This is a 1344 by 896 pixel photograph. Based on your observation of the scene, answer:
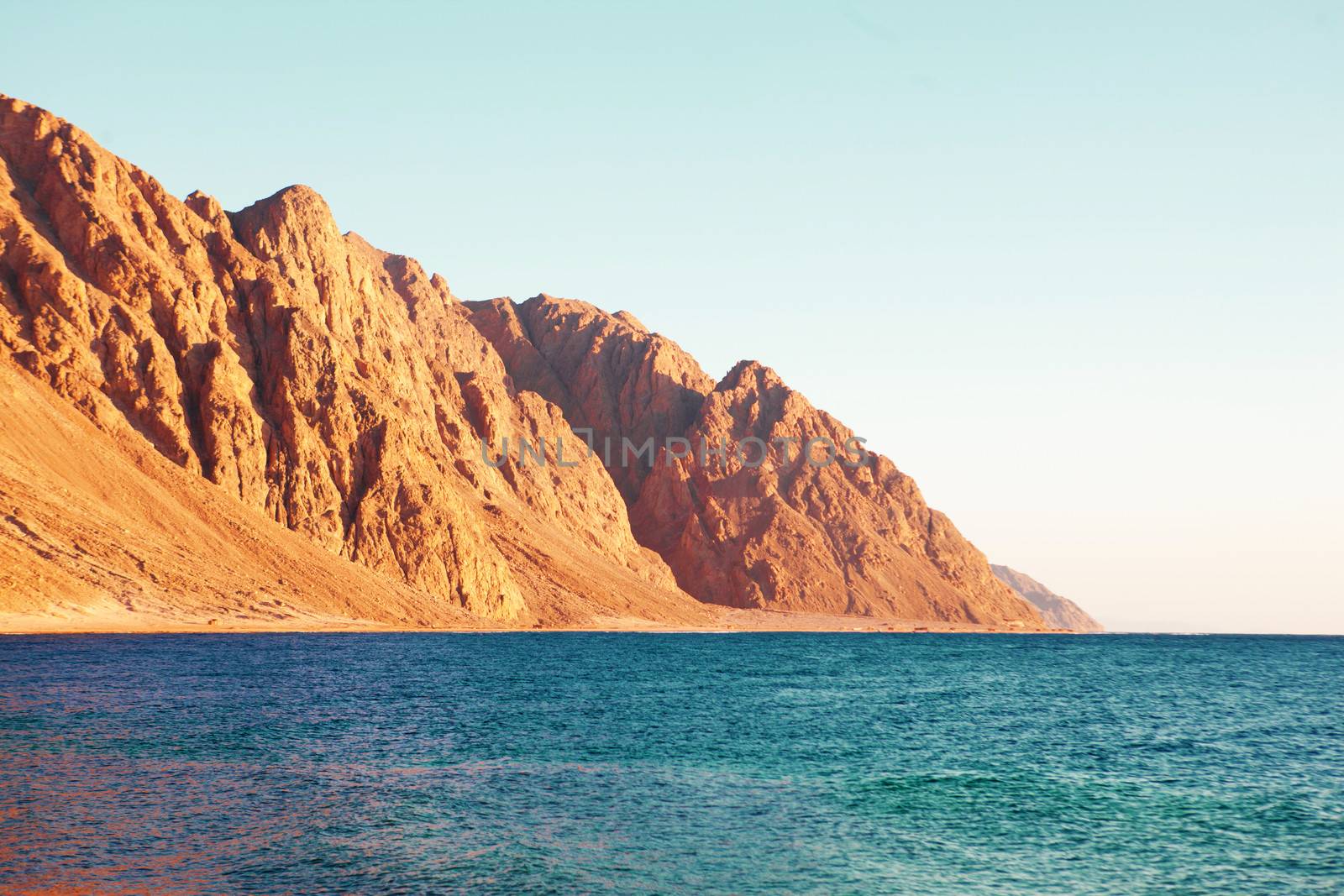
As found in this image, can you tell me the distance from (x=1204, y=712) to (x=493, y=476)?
13512 centimetres

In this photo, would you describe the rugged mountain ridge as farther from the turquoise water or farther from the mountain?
the turquoise water

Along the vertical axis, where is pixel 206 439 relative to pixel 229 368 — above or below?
below

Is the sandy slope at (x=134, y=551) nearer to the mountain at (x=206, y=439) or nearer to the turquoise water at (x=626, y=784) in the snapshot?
the mountain at (x=206, y=439)

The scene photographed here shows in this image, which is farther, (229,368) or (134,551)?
(229,368)

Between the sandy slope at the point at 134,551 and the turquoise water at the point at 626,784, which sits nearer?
the turquoise water at the point at 626,784

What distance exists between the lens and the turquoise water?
85.4 ft

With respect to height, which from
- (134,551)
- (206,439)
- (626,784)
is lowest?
(626,784)

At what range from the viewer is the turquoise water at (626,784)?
2602 cm

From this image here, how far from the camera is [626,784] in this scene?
120 feet

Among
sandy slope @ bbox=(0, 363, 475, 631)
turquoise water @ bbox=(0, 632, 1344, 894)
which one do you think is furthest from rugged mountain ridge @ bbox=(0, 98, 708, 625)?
turquoise water @ bbox=(0, 632, 1344, 894)

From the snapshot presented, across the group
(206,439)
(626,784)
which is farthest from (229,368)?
(626,784)

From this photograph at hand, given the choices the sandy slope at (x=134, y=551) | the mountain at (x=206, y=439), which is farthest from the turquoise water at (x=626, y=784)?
the mountain at (x=206, y=439)

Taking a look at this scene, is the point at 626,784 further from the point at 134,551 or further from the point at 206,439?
the point at 206,439

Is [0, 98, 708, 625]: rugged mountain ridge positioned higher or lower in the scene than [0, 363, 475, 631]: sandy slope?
higher
